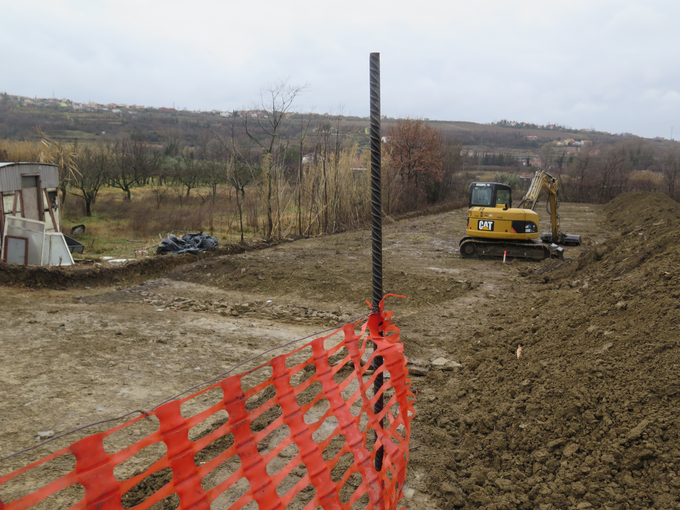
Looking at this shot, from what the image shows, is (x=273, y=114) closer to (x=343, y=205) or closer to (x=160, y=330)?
(x=343, y=205)

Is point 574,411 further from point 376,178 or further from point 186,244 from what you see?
point 186,244

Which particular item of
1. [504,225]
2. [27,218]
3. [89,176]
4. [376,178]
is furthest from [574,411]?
[89,176]

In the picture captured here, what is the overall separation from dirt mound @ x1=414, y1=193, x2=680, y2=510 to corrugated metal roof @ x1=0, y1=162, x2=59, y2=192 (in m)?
11.9

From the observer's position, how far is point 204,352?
6.57m

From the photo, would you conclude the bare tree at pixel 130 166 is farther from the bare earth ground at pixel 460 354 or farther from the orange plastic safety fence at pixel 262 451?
the orange plastic safety fence at pixel 262 451

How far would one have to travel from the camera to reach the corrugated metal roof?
11.5 meters

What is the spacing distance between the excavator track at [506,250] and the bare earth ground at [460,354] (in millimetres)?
614

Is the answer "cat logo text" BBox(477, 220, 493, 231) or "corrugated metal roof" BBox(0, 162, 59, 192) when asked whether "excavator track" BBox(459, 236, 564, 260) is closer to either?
"cat logo text" BBox(477, 220, 493, 231)

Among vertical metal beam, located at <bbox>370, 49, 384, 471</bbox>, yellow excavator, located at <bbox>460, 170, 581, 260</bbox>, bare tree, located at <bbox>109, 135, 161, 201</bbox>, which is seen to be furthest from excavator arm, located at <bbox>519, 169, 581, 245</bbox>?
bare tree, located at <bbox>109, 135, 161, 201</bbox>

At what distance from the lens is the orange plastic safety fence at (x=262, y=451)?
5.50 feet

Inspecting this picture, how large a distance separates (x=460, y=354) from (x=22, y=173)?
12232 mm

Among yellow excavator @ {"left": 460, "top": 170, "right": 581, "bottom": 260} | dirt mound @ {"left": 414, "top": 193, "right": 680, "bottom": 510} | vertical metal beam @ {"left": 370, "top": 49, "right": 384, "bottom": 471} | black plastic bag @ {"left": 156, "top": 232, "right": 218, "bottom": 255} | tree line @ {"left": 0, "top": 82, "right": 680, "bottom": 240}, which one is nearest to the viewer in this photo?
vertical metal beam @ {"left": 370, "top": 49, "right": 384, "bottom": 471}

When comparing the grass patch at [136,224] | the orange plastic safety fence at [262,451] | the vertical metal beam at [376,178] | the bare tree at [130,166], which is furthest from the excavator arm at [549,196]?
the bare tree at [130,166]

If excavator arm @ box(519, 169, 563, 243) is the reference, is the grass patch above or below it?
below
